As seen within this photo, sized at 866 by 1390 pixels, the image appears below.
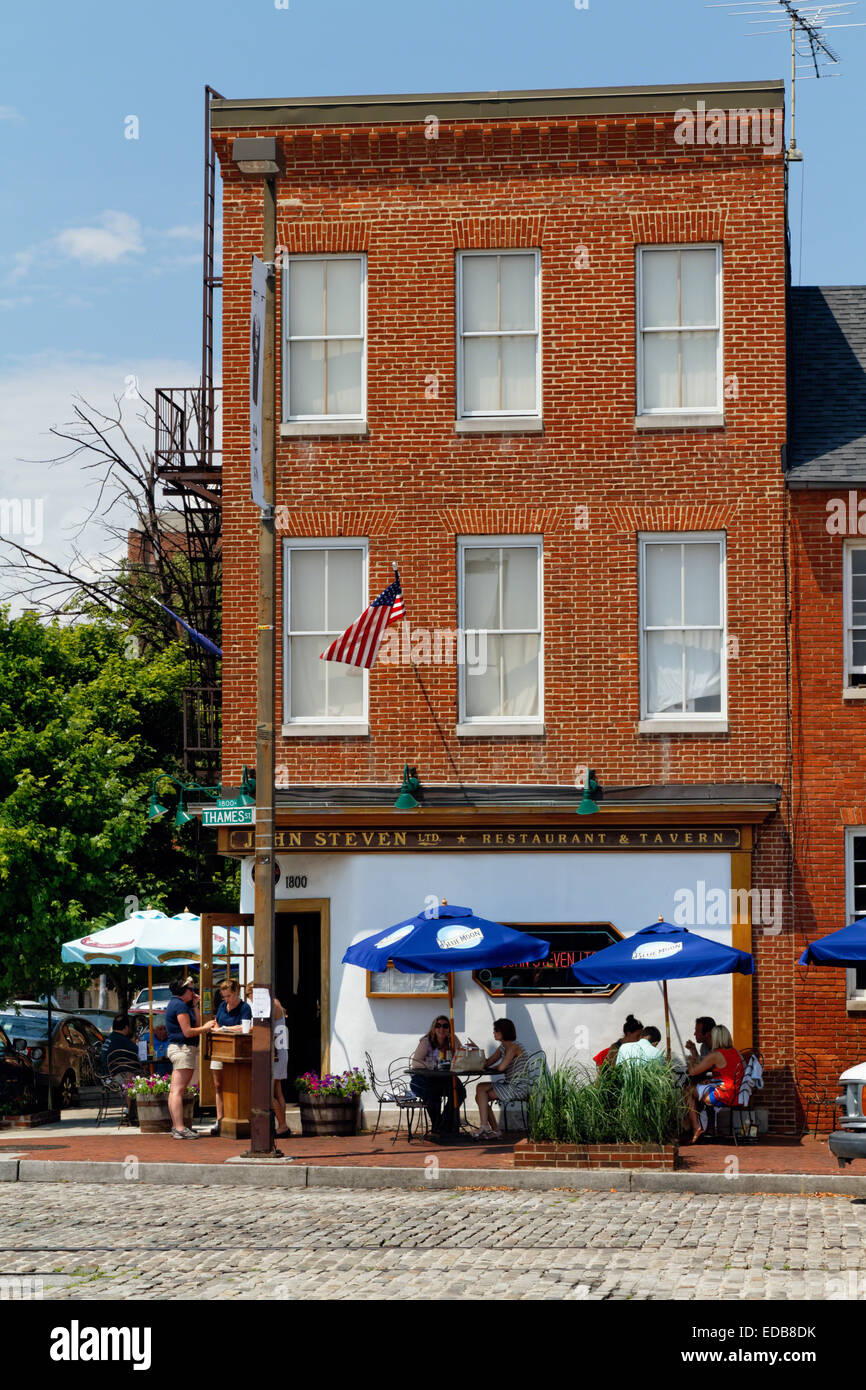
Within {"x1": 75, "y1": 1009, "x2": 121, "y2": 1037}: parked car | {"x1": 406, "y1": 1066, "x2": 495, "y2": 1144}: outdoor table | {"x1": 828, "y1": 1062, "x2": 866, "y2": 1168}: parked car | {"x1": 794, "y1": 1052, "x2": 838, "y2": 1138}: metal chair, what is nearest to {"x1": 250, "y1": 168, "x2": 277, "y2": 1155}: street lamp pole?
{"x1": 406, "y1": 1066, "x2": 495, "y2": 1144}: outdoor table

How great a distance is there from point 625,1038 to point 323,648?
609 cm

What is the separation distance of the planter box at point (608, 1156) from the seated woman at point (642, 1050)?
935mm

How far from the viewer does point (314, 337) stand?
72.7ft

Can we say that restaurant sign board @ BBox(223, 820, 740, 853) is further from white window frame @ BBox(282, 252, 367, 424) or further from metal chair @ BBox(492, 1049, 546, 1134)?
white window frame @ BBox(282, 252, 367, 424)

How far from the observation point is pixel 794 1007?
818 inches

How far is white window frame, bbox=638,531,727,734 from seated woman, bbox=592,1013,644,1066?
363cm

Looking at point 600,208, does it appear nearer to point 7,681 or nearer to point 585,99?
point 585,99

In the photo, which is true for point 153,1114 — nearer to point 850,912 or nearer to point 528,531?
point 528,531

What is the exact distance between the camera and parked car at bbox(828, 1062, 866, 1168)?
15.2 m

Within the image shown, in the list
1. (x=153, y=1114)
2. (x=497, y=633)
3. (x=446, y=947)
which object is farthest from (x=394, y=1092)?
(x=497, y=633)

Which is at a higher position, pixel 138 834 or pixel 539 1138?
pixel 138 834
